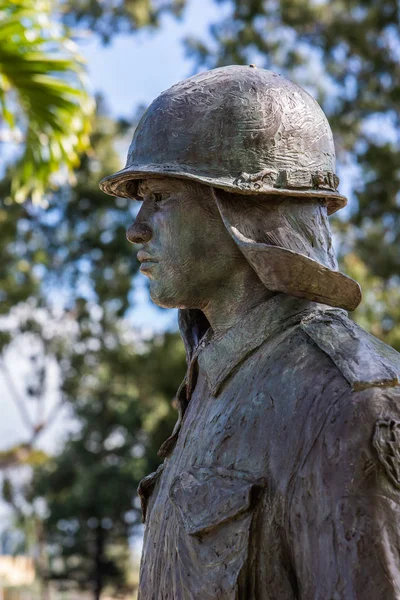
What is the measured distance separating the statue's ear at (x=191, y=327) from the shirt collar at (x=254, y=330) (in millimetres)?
301

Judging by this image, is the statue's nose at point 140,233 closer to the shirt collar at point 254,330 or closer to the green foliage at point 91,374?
the shirt collar at point 254,330

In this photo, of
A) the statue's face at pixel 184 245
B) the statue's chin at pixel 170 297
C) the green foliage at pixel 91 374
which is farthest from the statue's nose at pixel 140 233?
the green foliage at pixel 91 374

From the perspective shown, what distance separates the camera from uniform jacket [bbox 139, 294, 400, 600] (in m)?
1.83

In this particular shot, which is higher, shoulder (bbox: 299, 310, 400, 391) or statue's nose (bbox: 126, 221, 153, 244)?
statue's nose (bbox: 126, 221, 153, 244)

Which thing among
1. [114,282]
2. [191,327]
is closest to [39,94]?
[191,327]

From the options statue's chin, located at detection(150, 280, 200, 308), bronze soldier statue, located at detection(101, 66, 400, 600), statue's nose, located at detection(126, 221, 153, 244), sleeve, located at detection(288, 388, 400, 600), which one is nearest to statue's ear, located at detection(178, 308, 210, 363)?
bronze soldier statue, located at detection(101, 66, 400, 600)

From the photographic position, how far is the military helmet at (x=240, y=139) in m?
2.27

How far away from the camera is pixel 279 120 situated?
7.55 feet

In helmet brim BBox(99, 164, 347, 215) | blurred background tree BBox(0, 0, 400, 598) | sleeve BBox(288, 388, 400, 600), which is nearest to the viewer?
sleeve BBox(288, 388, 400, 600)

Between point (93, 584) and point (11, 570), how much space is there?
463 inches

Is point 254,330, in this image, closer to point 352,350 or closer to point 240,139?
point 352,350

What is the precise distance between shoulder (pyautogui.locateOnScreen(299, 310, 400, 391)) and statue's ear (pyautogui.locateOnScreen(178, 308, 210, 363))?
497 mm

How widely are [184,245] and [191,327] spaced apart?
1.35 feet

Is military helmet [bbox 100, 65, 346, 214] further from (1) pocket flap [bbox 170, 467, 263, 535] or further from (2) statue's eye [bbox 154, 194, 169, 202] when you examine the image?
(1) pocket flap [bbox 170, 467, 263, 535]
